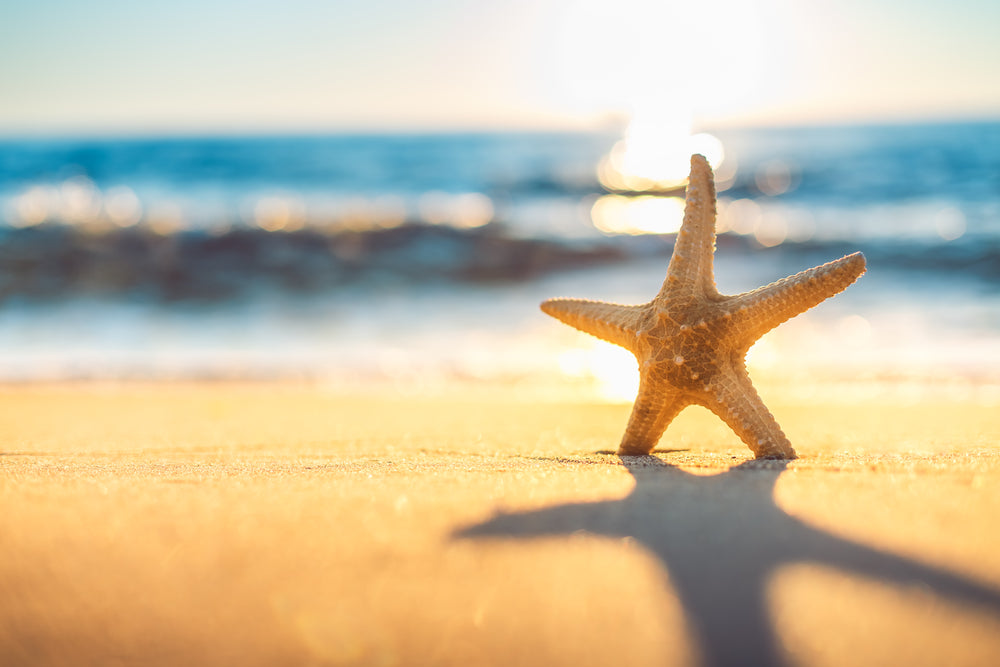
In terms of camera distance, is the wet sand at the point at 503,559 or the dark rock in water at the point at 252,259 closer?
the wet sand at the point at 503,559

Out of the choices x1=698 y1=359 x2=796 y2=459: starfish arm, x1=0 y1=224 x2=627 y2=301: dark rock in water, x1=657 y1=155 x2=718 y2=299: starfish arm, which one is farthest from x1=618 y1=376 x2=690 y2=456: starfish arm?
x1=0 y1=224 x2=627 y2=301: dark rock in water

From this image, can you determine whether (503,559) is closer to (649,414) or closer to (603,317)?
(649,414)

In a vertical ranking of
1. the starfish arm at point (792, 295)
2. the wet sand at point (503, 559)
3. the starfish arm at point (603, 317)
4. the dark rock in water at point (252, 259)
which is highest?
the starfish arm at point (792, 295)

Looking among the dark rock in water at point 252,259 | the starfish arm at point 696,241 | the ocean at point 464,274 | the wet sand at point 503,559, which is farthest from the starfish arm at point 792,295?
the dark rock in water at point 252,259

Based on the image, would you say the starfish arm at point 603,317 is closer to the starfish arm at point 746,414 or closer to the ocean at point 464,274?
the starfish arm at point 746,414

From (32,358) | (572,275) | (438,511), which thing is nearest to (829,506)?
(438,511)

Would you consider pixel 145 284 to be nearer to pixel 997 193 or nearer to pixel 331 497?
pixel 331 497
